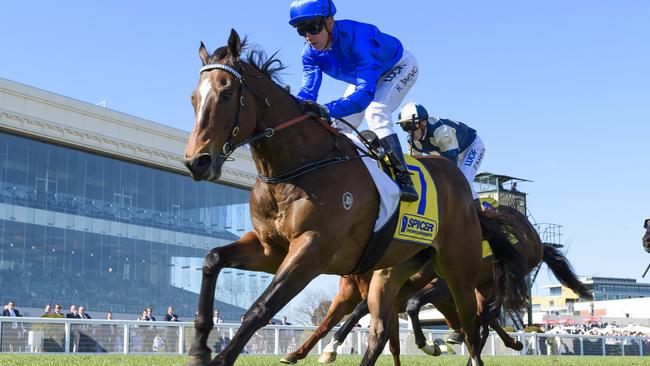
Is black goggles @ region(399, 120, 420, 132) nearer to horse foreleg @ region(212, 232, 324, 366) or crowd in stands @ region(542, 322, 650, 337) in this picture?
horse foreleg @ region(212, 232, 324, 366)

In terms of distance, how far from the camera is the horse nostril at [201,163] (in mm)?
4488

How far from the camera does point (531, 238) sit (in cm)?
1051

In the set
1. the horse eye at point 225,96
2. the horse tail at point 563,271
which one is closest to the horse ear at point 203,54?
the horse eye at point 225,96

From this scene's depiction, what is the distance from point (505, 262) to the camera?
823cm

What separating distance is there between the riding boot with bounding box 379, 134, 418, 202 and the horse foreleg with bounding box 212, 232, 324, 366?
110 centimetres

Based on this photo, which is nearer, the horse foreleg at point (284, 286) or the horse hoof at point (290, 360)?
the horse foreleg at point (284, 286)

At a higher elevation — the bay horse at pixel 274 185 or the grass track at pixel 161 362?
the bay horse at pixel 274 185

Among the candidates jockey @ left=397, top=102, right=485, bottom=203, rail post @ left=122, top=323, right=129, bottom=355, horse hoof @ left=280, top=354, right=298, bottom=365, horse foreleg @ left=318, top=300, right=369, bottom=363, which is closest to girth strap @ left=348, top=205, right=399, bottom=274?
horse hoof @ left=280, top=354, right=298, bottom=365

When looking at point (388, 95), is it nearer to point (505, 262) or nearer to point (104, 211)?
point (505, 262)

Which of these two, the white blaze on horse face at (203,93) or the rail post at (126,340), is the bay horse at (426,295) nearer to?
the white blaze on horse face at (203,93)

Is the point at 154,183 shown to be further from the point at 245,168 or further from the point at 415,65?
the point at 415,65

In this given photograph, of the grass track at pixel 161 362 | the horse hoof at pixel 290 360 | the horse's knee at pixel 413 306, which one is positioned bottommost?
the grass track at pixel 161 362

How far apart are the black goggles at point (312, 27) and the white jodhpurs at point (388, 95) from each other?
30.2 inches

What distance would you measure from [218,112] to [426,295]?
491 cm
